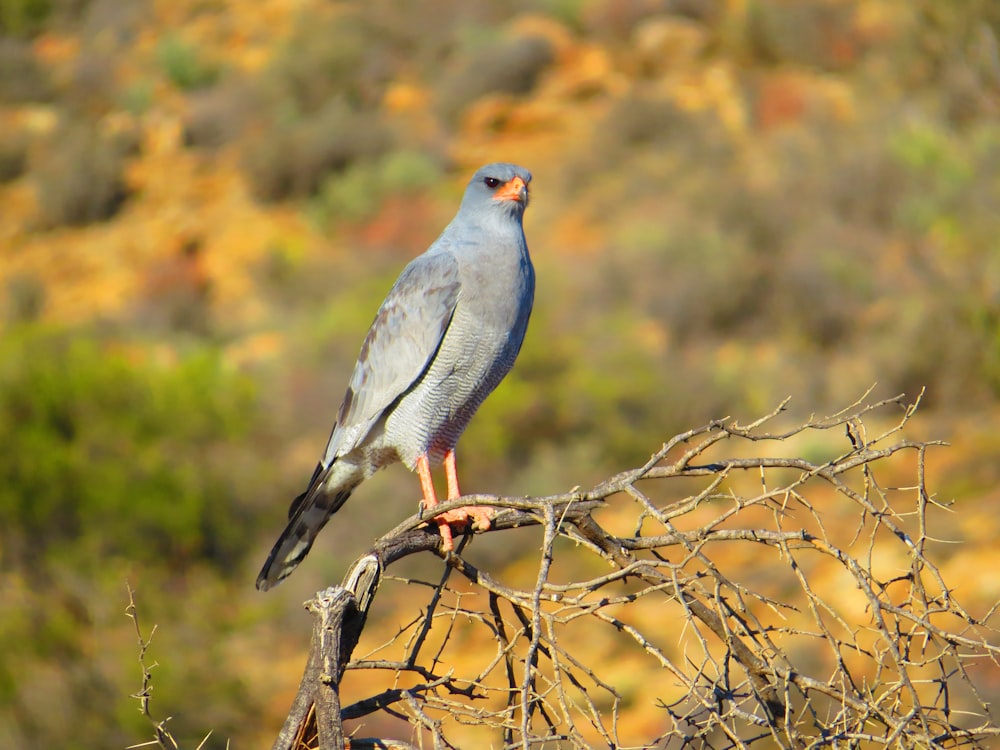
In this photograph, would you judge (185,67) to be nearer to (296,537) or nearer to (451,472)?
(451,472)

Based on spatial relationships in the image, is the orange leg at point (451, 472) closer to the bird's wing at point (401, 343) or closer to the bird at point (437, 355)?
the bird at point (437, 355)

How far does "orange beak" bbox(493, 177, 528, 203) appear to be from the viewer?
14.6ft

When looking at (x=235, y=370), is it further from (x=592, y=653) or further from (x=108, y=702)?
(x=592, y=653)

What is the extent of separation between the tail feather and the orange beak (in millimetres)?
1406

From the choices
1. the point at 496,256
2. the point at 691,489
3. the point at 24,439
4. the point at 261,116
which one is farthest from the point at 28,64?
the point at 496,256

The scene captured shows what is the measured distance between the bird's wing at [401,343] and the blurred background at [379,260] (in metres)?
4.99

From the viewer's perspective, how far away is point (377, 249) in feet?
61.1

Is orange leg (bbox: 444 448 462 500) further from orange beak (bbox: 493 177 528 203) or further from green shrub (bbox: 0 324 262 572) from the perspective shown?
green shrub (bbox: 0 324 262 572)

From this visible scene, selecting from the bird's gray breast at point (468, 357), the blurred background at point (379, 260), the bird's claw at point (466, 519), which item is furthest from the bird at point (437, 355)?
the blurred background at point (379, 260)

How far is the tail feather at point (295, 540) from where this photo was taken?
171 inches

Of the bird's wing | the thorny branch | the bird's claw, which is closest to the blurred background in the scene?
the bird's wing

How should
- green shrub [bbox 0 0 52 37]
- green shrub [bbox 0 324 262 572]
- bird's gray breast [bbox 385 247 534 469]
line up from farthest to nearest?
green shrub [bbox 0 0 52 37], green shrub [bbox 0 324 262 572], bird's gray breast [bbox 385 247 534 469]

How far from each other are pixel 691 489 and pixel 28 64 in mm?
22493

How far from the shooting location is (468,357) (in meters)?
4.34
